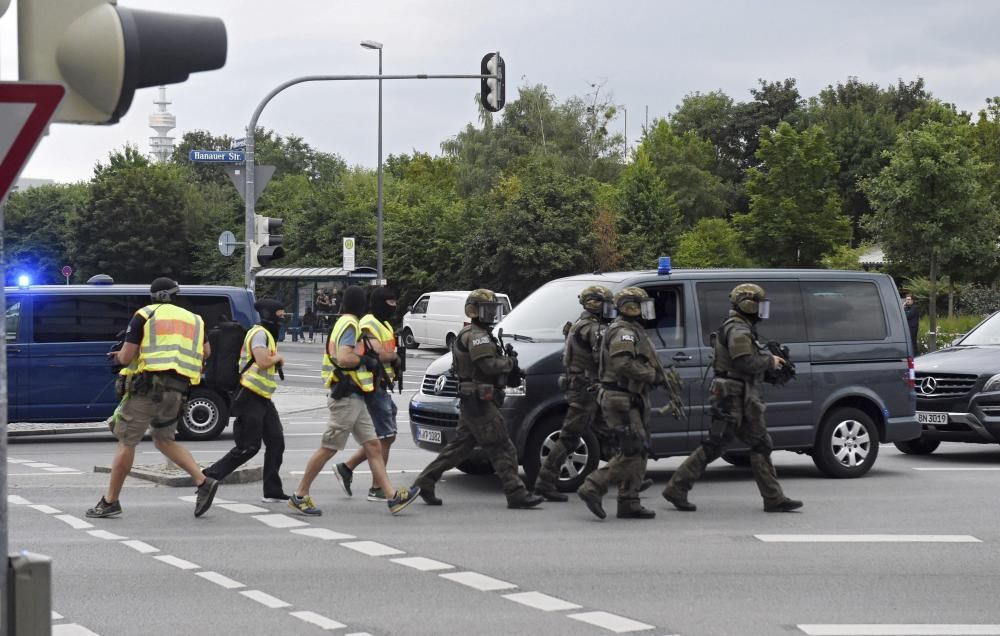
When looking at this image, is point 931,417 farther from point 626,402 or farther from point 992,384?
point 626,402

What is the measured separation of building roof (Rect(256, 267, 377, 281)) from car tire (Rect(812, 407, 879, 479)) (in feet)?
106

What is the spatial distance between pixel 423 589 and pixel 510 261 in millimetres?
42978

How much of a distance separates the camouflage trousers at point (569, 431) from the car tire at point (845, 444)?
278cm

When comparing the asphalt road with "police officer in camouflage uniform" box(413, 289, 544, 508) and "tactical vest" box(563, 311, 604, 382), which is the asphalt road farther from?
"tactical vest" box(563, 311, 604, 382)

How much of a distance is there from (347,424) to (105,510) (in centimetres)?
187

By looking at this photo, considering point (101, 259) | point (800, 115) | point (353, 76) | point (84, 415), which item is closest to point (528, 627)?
point (84, 415)

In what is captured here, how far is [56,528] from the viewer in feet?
32.1

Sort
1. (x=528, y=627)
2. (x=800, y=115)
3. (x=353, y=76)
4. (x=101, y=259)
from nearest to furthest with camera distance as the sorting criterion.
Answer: (x=528, y=627), (x=353, y=76), (x=101, y=259), (x=800, y=115)

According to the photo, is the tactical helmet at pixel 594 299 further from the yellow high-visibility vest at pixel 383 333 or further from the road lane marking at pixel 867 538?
the road lane marking at pixel 867 538

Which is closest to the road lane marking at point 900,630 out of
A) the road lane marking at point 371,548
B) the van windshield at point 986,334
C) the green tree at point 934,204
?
the road lane marking at point 371,548

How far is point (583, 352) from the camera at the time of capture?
11.0m

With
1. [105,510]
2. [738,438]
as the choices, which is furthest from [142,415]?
[738,438]

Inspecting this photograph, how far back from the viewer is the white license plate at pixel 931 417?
47.9 ft

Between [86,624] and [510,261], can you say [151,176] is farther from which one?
[86,624]
